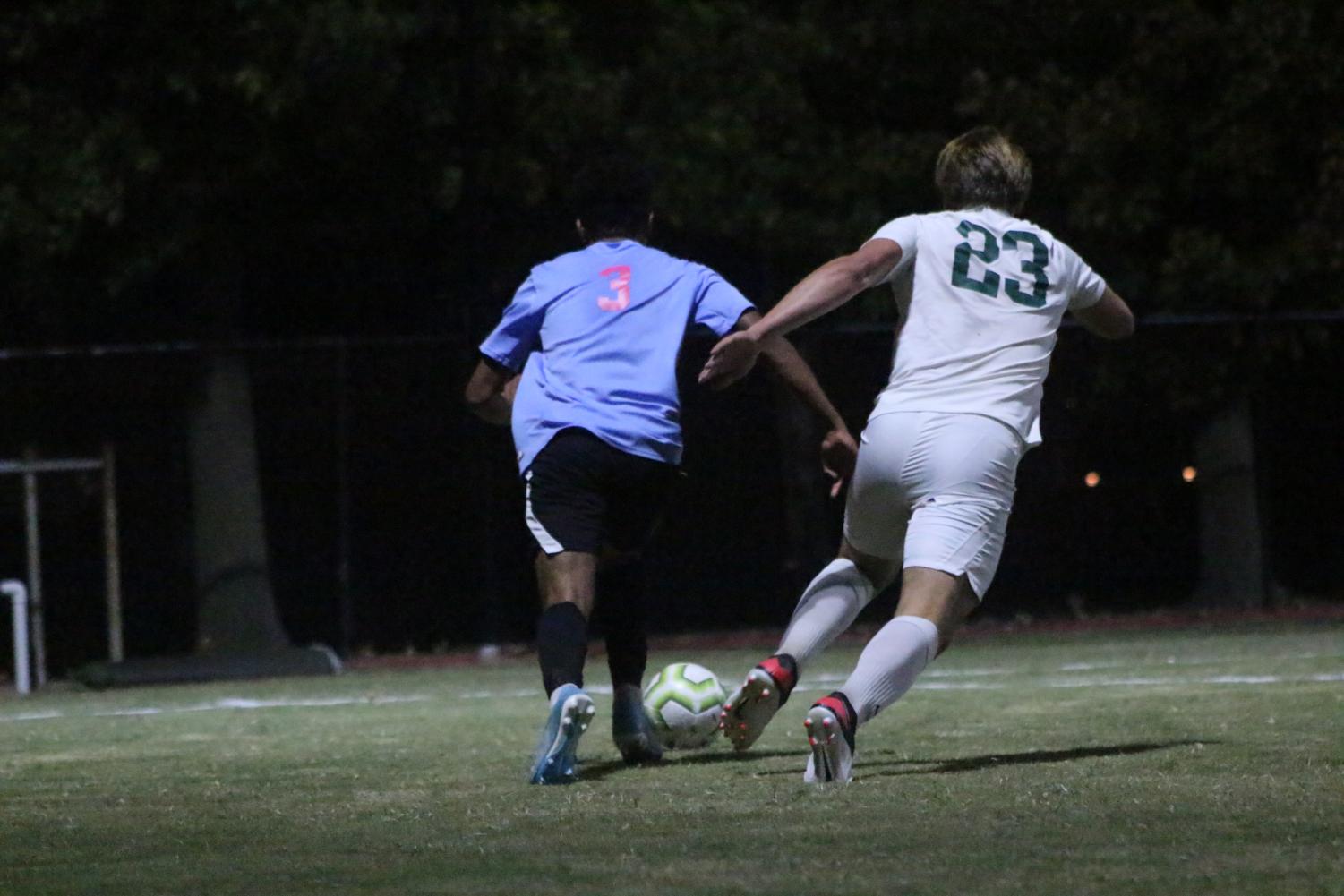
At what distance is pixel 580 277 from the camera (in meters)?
6.84

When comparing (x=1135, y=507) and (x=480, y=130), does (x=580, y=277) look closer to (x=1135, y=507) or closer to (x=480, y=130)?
(x=480, y=130)

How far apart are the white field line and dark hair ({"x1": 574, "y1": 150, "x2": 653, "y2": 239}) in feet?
12.2

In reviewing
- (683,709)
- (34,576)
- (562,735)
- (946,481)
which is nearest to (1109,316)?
(946,481)

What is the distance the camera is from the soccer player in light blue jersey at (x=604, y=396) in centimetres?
659

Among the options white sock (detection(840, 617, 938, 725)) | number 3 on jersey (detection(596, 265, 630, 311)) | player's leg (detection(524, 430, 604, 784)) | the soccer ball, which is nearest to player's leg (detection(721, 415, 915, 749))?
white sock (detection(840, 617, 938, 725))

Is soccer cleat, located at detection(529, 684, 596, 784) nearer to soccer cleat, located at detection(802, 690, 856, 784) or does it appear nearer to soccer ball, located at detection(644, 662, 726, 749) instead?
Answer: soccer cleat, located at detection(802, 690, 856, 784)

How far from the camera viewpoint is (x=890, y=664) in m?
5.96

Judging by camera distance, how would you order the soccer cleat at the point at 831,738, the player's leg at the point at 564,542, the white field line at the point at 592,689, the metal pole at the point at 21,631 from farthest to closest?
the metal pole at the point at 21,631 → the white field line at the point at 592,689 → the player's leg at the point at 564,542 → the soccer cleat at the point at 831,738

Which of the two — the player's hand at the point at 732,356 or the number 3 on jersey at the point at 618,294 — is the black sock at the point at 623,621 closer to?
the number 3 on jersey at the point at 618,294

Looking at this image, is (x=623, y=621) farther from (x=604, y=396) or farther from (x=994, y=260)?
(x=994, y=260)

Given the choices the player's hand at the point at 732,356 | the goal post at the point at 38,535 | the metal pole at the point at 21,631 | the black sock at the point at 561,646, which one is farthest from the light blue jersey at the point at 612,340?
the goal post at the point at 38,535

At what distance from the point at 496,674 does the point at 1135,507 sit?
6503mm

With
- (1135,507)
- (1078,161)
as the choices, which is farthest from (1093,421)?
(1078,161)

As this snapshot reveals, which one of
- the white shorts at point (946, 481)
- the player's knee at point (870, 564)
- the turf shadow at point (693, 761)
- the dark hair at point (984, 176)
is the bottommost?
the turf shadow at point (693, 761)
